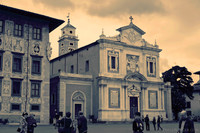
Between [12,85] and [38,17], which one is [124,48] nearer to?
[38,17]

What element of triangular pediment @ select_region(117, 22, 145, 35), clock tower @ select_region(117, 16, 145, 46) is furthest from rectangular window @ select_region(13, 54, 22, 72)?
triangular pediment @ select_region(117, 22, 145, 35)

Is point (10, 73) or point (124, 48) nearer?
point (10, 73)

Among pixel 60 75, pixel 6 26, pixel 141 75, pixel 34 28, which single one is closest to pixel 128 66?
pixel 141 75

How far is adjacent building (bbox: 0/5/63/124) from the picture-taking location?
33.0 m

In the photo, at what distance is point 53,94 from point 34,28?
11.0 meters

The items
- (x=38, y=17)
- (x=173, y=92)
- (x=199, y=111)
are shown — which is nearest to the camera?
(x=38, y=17)

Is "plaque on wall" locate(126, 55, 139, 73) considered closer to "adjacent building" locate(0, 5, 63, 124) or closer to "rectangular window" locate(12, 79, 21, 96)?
"adjacent building" locate(0, 5, 63, 124)

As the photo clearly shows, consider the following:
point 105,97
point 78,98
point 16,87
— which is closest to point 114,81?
point 105,97

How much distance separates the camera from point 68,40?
73.0 meters

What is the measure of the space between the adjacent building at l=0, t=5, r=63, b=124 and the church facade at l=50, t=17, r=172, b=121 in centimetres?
516

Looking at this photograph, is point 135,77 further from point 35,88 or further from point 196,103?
point 196,103

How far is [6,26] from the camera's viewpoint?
33.6 meters

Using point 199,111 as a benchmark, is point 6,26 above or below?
above

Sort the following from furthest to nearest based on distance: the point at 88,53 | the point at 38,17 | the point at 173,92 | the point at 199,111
Result: the point at 199,111 < the point at 173,92 < the point at 88,53 < the point at 38,17
